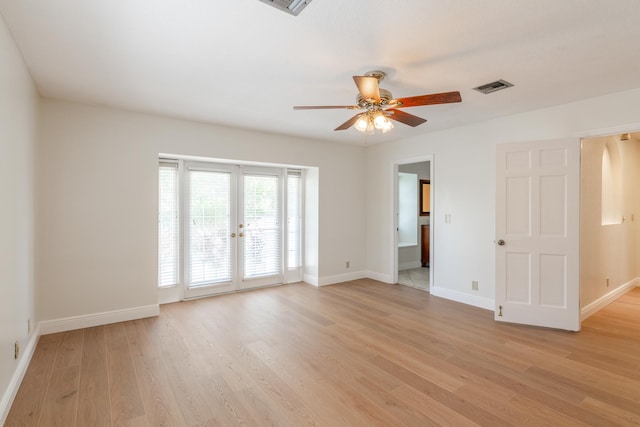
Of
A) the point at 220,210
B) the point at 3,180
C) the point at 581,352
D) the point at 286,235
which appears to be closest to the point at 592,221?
the point at 581,352

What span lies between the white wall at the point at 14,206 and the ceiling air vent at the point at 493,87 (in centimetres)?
376

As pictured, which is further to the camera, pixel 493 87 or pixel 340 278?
pixel 340 278

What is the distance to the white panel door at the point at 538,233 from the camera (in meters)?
3.39

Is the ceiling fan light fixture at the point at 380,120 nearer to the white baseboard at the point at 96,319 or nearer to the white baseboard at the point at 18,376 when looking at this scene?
the white baseboard at the point at 18,376

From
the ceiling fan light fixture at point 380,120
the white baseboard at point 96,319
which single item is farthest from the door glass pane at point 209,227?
the ceiling fan light fixture at point 380,120

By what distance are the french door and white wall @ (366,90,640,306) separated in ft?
8.10

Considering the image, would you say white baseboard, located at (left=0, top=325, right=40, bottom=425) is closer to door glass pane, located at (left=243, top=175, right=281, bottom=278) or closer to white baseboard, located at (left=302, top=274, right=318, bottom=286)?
door glass pane, located at (left=243, top=175, right=281, bottom=278)

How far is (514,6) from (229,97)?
2589 millimetres

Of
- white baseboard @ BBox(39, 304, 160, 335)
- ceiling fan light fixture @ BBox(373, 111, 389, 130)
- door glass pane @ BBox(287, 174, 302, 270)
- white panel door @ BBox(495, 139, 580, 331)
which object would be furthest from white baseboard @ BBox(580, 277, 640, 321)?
white baseboard @ BBox(39, 304, 160, 335)

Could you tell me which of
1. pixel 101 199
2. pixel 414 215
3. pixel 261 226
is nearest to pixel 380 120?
pixel 261 226

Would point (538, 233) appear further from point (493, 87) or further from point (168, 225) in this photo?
point (168, 225)

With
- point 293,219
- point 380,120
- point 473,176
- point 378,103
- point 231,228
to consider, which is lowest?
point 231,228

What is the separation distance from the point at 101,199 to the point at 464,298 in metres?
4.85

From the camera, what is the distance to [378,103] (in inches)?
104
